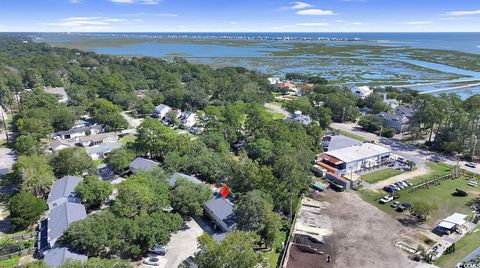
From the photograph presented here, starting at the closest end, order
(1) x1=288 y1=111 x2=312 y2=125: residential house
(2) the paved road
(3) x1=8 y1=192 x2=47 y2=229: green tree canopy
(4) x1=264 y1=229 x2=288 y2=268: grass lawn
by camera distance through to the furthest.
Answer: (4) x1=264 y1=229 x2=288 y2=268: grass lawn, (3) x1=8 y1=192 x2=47 y2=229: green tree canopy, (2) the paved road, (1) x1=288 y1=111 x2=312 y2=125: residential house

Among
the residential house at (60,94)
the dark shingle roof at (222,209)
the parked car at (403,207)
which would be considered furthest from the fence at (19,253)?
the residential house at (60,94)

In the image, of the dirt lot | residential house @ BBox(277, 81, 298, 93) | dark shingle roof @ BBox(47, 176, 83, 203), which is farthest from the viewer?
residential house @ BBox(277, 81, 298, 93)

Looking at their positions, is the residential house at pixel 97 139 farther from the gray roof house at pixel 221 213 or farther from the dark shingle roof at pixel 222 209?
the dark shingle roof at pixel 222 209

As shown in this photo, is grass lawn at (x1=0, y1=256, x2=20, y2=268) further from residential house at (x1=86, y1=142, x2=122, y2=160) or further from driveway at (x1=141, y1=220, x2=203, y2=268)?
residential house at (x1=86, y1=142, x2=122, y2=160)

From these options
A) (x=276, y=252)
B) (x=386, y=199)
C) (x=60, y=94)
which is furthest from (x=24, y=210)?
(x=60, y=94)

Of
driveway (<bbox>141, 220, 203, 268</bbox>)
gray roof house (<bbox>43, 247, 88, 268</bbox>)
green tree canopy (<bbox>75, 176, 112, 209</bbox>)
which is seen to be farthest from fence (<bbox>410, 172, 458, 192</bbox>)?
gray roof house (<bbox>43, 247, 88, 268</bbox>)

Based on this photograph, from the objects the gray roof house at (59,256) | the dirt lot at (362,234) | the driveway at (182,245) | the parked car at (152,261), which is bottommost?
the dirt lot at (362,234)

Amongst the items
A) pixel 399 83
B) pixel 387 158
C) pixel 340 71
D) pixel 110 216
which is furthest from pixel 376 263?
pixel 340 71

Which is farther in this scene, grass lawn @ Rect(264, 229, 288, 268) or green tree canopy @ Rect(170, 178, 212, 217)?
green tree canopy @ Rect(170, 178, 212, 217)
